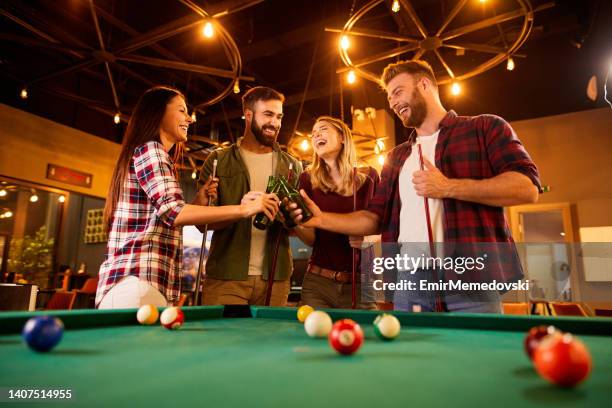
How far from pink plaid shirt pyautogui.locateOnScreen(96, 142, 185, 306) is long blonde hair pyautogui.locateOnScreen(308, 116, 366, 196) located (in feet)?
3.59

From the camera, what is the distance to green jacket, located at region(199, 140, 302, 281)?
8.55 feet

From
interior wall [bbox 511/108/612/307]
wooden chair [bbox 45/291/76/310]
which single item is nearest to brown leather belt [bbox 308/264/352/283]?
wooden chair [bbox 45/291/76/310]

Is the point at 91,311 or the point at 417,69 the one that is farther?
the point at 417,69

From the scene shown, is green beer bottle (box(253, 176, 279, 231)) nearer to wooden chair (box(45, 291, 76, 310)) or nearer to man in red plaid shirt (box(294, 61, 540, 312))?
man in red plaid shirt (box(294, 61, 540, 312))

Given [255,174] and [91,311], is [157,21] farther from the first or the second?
[91,311]

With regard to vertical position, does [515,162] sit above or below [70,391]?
above

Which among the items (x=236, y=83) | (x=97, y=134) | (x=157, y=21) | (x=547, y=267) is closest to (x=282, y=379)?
(x=236, y=83)

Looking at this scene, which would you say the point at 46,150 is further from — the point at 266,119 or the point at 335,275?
the point at 335,275

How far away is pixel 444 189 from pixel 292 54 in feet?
18.6

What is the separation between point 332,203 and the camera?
9.25ft

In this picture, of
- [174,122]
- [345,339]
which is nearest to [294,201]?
[174,122]

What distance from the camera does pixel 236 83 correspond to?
440 cm

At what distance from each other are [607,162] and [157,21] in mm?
7854

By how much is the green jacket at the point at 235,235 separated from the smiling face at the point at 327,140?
11.2 inches
